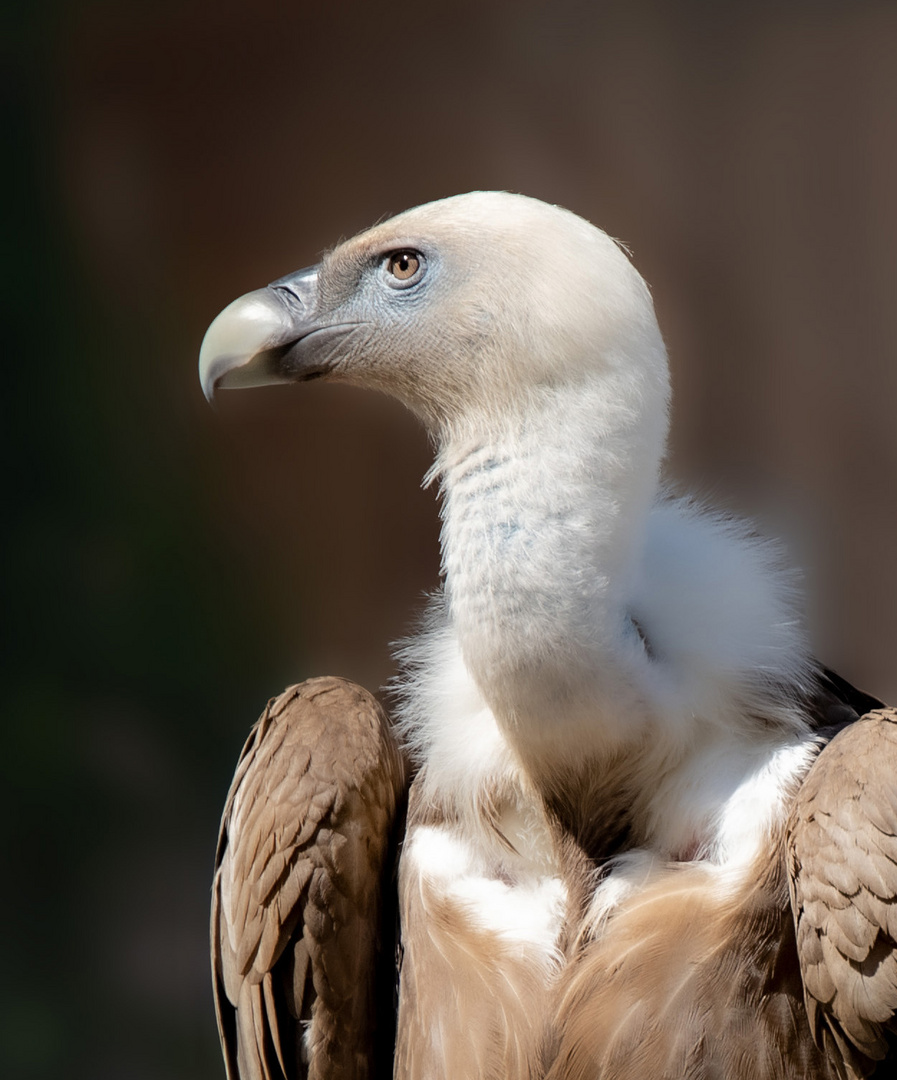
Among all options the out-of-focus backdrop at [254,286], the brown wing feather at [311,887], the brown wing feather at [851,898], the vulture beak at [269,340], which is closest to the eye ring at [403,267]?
the vulture beak at [269,340]

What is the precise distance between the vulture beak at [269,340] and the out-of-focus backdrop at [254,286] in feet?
5.68

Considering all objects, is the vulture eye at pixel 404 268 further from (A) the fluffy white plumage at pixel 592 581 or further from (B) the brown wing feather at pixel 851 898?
(B) the brown wing feather at pixel 851 898

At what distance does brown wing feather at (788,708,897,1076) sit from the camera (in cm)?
156

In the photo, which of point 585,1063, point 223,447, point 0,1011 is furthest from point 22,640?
point 585,1063

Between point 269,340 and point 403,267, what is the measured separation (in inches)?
8.6

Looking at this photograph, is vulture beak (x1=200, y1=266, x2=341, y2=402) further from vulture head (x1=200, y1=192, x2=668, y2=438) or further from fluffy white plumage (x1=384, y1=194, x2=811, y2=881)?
fluffy white plumage (x1=384, y1=194, x2=811, y2=881)

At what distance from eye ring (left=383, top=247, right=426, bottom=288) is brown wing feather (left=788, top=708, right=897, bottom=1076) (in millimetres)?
867

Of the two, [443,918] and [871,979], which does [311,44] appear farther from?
[871,979]

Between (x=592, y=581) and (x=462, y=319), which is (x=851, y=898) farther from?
(x=462, y=319)

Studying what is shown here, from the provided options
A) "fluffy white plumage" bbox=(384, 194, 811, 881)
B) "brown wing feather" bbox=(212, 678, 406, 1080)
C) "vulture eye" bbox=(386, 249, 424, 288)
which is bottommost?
"brown wing feather" bbox=(212, 678, 406, 1080)

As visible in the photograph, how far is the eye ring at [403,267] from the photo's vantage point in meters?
1.85

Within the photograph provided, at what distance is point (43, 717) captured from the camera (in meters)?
3.52

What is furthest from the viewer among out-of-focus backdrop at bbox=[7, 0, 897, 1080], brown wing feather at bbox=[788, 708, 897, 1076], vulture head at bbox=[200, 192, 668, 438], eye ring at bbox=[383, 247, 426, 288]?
out-of-focus backdrop at bbox=[7, 0, 897, 1080]

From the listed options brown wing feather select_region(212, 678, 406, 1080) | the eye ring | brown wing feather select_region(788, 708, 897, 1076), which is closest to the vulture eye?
the eye ring
